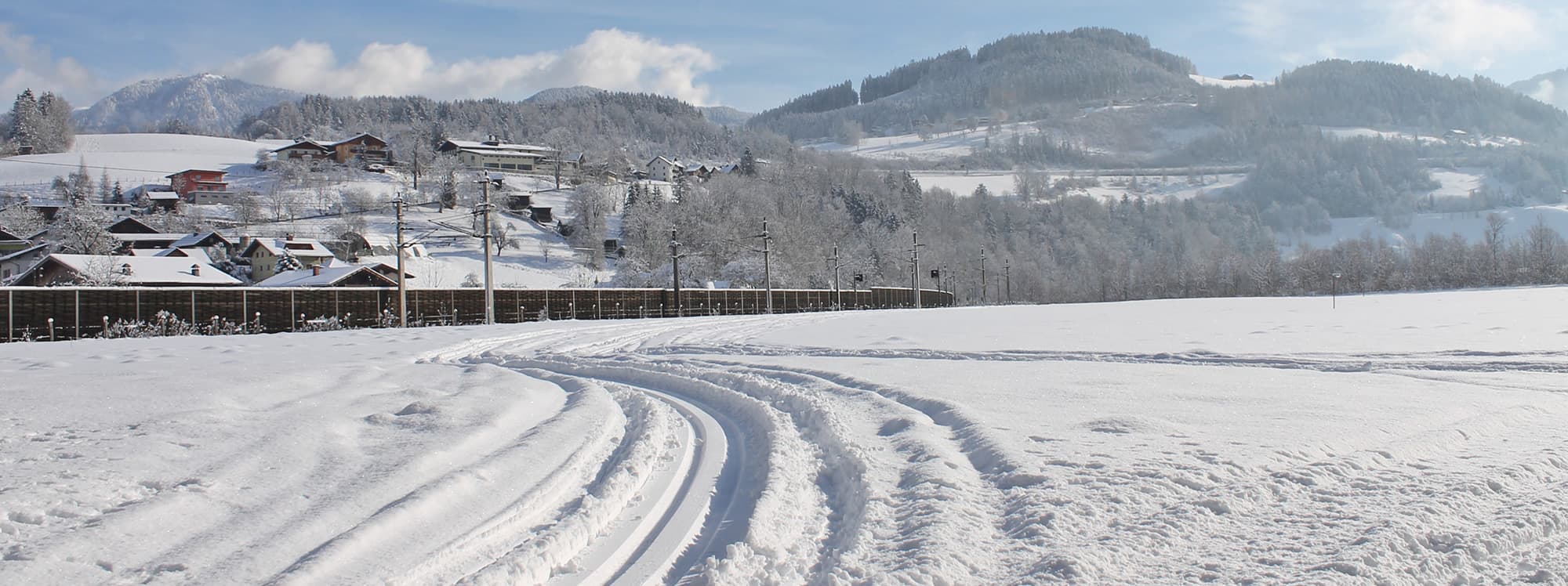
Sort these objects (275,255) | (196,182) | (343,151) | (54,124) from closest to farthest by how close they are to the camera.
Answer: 1. (275,255)
2. (196,182)
3. (343,151)
4. (54,124)

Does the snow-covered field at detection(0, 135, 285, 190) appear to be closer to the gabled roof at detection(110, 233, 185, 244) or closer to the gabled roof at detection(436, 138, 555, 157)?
the gabled roof at detection(436, 138, 555, 157)

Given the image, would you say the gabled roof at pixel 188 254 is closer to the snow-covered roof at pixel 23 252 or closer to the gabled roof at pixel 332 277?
the snow-covered roof at pixel 23 252

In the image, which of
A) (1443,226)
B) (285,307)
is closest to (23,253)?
(285,307)

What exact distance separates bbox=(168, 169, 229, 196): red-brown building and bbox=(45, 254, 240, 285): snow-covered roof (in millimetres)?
61838

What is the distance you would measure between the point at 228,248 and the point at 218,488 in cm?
8433

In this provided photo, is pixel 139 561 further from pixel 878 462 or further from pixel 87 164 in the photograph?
pixel 87 164

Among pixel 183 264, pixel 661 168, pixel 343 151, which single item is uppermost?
pixel 343 151

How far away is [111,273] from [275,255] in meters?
23.3

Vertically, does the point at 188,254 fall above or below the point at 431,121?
below

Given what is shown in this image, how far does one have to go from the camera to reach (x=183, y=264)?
5422 cm

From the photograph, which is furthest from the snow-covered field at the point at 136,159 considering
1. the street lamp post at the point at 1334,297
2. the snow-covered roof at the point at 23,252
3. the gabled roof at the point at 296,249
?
the street lamp post at the point at 1334,297

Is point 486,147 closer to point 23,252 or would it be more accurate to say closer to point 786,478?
point 23,252

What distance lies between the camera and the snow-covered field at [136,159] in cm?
11319

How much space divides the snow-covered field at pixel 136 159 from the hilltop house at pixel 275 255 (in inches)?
2177
